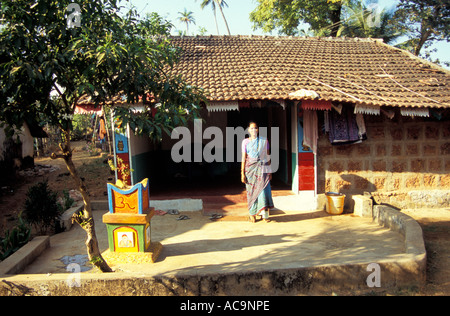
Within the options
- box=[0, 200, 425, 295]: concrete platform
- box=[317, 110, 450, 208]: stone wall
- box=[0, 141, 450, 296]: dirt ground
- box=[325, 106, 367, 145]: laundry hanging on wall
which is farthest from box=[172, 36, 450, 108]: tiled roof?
box=[0, 200, 425, 295]: concrete platform

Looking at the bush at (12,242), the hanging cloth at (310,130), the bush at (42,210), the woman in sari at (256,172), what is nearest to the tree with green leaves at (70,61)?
the bush at (12,242)

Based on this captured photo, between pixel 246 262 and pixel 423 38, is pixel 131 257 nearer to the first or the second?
pixel 246 262

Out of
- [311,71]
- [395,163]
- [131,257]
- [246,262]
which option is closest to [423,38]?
[311,71]

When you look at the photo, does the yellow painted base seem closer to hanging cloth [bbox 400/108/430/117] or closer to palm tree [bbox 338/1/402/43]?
hanging cloth [bbox 400/108/430/117]

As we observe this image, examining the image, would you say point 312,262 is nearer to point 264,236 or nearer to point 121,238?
point 264,236

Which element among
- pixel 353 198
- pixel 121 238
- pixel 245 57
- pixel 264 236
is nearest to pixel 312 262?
pixel 264 236

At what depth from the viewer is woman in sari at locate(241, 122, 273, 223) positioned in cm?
670

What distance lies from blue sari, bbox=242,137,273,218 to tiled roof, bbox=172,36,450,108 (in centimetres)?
112

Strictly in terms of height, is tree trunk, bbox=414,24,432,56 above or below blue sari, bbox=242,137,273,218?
above

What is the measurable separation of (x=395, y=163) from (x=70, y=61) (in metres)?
7.13

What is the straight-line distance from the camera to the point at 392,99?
7.43 m

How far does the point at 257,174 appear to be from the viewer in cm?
680

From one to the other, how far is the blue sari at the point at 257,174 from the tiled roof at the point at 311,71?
1.12m

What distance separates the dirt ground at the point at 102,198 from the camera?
180 inches
